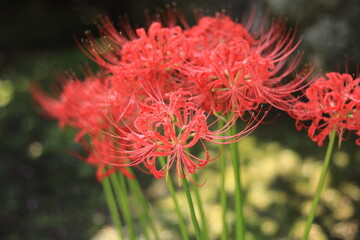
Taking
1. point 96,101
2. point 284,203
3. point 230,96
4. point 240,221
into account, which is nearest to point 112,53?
point 96,101

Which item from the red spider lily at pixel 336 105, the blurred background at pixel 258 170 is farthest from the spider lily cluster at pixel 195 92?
the blurred background at pixel 258 170

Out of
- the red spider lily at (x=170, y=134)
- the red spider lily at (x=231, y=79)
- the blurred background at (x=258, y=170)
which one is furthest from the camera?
the blurred background at (x=258, y=170)

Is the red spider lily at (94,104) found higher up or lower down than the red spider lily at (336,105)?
higher up

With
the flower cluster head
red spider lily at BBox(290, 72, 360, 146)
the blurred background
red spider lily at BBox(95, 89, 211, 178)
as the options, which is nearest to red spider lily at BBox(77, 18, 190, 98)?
the flower cluster head

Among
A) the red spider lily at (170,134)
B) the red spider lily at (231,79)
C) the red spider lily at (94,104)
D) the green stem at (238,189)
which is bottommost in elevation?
the green stem at (238,189)

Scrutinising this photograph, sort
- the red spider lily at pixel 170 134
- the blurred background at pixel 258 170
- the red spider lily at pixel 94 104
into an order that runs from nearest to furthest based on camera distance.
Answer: the red spider lily at pixel 170 134
the red spider lily at pixel 94 104
the blurred background at pixel 258 170

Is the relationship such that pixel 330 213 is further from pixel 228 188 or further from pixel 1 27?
pixel 1 27

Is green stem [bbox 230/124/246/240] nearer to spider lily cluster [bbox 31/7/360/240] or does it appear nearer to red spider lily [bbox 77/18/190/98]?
spider lily cluster [bbox 31/7/360/240]

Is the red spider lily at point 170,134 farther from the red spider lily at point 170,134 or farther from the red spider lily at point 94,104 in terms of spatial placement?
the red spider lily at point 94,104
